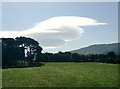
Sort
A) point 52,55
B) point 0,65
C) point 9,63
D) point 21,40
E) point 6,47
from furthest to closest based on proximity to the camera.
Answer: point 52,55 < point 21,40 < point 6,47 < point 9,63 < point 0,65

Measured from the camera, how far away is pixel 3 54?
281 feet

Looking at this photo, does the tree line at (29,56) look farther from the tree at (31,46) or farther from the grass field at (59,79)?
the grass field at (59,79)

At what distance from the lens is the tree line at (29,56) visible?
87956mm

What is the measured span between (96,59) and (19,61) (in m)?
49.8

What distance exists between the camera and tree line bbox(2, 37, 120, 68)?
289ft

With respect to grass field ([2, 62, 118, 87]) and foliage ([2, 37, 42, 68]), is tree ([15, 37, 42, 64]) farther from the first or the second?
grass field ([2, 62, 118, 87])

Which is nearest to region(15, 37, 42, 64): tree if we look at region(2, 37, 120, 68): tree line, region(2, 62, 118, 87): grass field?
region(2, 37, 120, 68): tree line

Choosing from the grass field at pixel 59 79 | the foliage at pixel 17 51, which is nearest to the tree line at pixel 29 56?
the foliage at pixel 17 51

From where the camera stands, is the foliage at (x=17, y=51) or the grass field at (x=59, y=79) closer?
the grass field at (x=59, y=79)

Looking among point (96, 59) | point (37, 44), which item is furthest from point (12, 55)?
point (96, 59)

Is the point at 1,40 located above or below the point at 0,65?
above

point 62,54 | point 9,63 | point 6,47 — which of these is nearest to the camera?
point 9,63

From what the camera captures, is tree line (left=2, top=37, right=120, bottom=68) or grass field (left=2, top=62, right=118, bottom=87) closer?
grass field (left=2, top=62, right=118, bottom=87)

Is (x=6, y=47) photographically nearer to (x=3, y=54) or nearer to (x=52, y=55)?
(x=3, y=54)
